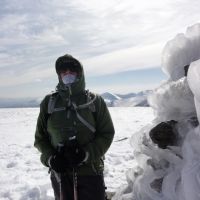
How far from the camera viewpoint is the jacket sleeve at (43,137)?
3.51 metres

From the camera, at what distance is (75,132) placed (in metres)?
3.43

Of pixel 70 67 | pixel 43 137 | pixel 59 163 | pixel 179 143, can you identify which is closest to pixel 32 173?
pixel 43 137

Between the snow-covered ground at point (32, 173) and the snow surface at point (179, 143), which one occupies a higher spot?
the snow surface at point (179, 143)

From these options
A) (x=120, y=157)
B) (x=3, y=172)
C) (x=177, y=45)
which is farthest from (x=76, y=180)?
(x=120, y=157)

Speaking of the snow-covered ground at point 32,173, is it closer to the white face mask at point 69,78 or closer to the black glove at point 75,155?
the black glove at point 75,155

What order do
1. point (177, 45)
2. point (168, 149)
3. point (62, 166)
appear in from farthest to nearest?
point (177, 45)
point (168, 149)
point (62, 166)

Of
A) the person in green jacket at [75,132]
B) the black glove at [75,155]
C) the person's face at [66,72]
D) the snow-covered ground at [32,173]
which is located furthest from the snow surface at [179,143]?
the snow-covered ground at [32,173]

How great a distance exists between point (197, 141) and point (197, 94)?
0.39 metres

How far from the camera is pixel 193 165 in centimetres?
304

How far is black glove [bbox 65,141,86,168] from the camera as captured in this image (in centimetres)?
331

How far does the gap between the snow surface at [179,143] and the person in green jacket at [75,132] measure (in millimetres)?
542

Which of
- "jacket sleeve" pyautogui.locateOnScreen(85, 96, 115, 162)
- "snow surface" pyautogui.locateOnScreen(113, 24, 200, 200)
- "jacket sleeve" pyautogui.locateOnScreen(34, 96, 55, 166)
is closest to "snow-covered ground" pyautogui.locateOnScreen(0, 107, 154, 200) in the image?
"snow surface" pyautogui.locateOnScreen(113, 24, 200, 200)

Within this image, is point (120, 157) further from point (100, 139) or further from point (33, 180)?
point (100, 139)

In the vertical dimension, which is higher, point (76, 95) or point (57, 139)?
point (76, 95)
